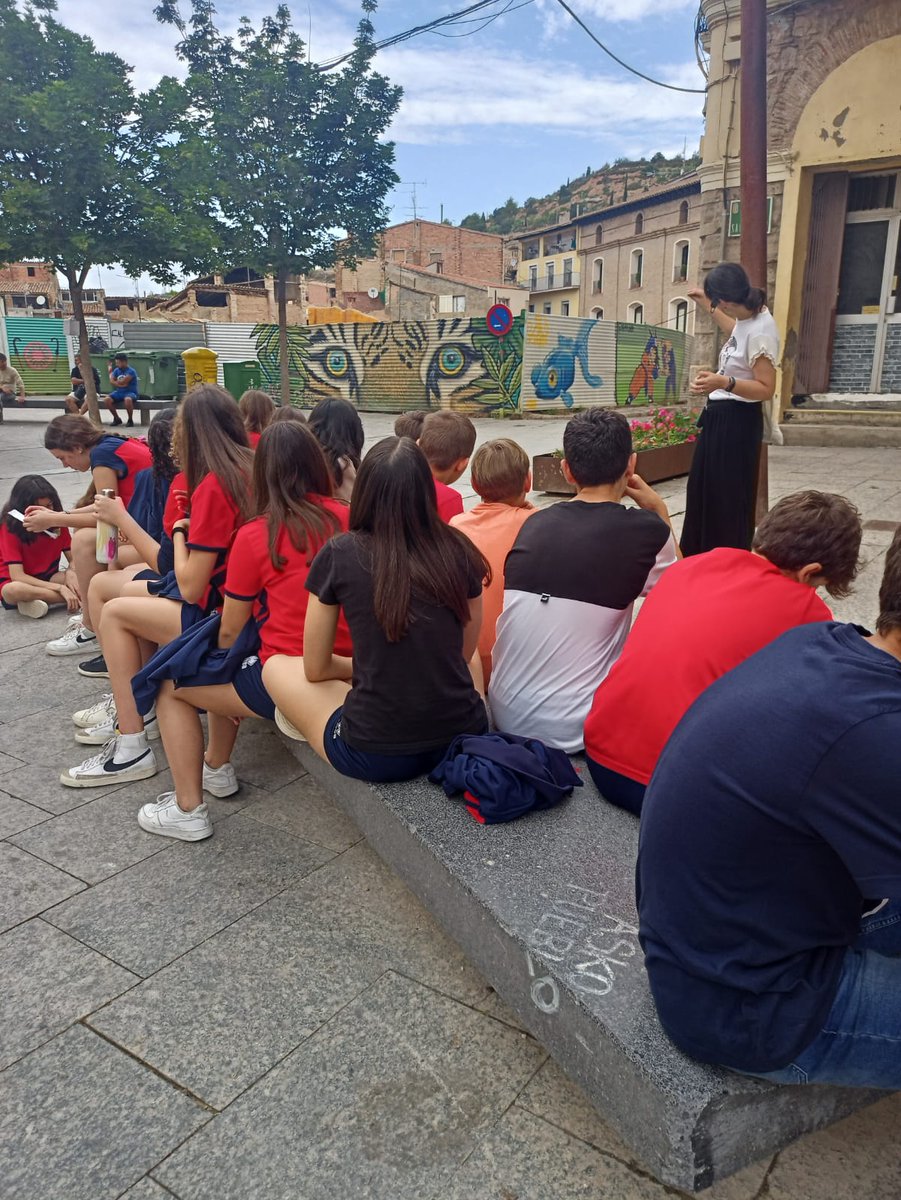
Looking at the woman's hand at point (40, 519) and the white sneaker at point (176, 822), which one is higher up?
the woman's hand at point (40, 519)

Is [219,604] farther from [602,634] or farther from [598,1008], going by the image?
[598,1008]

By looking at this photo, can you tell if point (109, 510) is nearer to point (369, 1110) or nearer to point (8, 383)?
point (369, 1110)

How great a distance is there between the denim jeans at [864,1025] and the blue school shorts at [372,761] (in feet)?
4.10

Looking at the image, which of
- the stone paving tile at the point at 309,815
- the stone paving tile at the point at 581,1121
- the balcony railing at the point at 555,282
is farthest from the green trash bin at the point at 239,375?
the balcony railing at the point at 555,282

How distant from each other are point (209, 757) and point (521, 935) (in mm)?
1786

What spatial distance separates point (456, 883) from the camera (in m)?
2.11

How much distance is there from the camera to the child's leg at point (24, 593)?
5.39 metres

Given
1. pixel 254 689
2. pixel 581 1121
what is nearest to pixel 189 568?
pixel 254 689

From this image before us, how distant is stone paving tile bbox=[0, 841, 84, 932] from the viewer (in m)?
2.56

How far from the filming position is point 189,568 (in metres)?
3.18

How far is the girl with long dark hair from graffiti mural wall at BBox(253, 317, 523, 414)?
16.0 meters

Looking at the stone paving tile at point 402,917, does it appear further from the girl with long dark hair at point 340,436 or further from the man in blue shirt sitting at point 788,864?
the girl with long dark hair at point 340,436

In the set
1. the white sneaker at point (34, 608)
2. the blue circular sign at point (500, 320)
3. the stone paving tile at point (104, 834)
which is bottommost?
the stone paving tile at point (104, 834)

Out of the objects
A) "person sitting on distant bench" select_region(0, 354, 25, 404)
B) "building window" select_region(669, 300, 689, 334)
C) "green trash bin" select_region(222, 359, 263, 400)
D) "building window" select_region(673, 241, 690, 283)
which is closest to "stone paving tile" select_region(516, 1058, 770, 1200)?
"person sitting on distant bench" select_region(0, 354, 25, 404)
